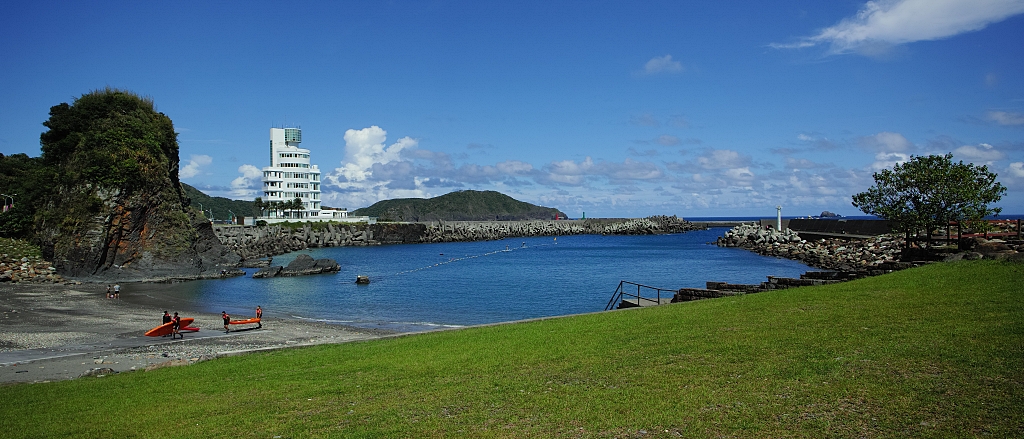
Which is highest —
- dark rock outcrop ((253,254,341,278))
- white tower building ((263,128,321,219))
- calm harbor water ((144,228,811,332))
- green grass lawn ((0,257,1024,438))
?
white tower building ((263,128,321,219))

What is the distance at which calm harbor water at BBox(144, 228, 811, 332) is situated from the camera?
3209cm

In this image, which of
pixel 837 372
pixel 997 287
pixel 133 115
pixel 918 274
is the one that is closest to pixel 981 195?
pixel 918 274

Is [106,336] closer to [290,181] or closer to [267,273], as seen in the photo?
[267,273]

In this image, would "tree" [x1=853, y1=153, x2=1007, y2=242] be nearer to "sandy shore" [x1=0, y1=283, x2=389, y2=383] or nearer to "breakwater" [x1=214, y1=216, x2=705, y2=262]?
"sandy shore" [x1=0, y1=283, x2=389, y2=383]

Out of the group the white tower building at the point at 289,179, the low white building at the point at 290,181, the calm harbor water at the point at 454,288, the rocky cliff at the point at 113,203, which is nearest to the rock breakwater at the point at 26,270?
the rocky cliff at the point at 113,203

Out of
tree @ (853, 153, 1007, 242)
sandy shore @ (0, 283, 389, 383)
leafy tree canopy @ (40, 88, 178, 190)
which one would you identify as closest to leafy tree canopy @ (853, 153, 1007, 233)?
tree @ (853, 153, 1007, 242)

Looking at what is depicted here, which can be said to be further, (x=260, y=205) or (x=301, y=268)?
(x=260, y=205)

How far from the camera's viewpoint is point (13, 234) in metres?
53.3

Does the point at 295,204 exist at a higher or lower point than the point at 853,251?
higher

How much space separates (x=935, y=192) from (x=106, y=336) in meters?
34.6

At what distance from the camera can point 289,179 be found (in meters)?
112

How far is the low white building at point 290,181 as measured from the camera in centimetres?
11119

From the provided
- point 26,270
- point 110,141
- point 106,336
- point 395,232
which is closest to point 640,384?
point 106,336

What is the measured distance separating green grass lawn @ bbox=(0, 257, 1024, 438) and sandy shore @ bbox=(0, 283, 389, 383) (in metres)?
3.55
